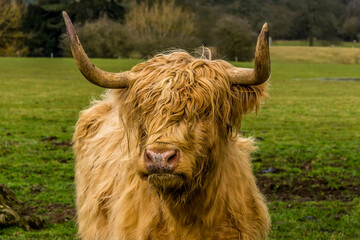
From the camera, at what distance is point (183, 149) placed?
362 centimetres

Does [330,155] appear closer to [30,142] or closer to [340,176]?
[340,176]


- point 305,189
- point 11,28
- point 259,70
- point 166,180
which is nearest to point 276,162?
point 305,189

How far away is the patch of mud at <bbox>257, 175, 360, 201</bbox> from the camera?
8.63m

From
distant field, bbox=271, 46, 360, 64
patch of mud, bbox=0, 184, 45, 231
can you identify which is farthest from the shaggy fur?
distant field, bbox=271, 46, 360, 64

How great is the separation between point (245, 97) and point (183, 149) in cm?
82

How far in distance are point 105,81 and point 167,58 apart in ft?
1.75

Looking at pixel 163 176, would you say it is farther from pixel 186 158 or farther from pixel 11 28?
pixel 11 28

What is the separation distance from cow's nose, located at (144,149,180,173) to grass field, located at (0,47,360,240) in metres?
2.45

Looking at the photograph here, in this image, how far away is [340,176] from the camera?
9828 mm

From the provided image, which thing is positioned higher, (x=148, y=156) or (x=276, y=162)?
(x=148, y=156)

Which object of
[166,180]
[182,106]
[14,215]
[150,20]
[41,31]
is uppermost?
[150,20]

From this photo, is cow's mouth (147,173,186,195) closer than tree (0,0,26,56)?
Yes

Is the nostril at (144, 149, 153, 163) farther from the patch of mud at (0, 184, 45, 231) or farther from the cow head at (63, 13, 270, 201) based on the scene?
the patch of mud at (0, 184, 45, 231)

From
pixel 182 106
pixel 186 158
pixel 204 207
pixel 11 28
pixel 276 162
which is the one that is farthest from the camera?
pixel 11 28
